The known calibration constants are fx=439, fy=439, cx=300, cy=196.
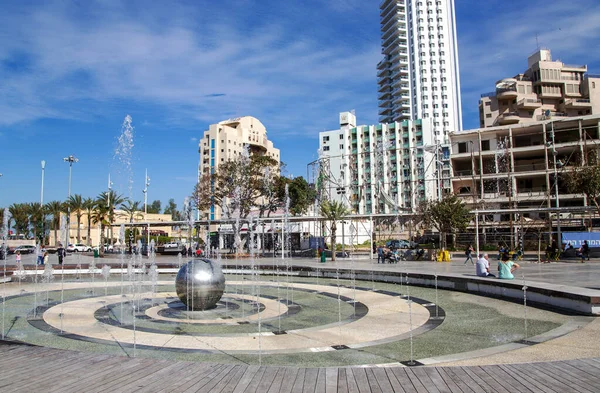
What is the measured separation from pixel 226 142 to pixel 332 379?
349 ft

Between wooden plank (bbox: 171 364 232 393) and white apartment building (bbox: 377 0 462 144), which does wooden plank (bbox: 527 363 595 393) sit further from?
white apartment building (bbox: 377 0 462 144)

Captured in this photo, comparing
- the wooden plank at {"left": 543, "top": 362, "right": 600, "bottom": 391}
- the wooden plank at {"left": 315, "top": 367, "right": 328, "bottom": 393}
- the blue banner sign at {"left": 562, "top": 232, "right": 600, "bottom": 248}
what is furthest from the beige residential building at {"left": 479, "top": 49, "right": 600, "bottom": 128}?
the wooden plank at {"left": 315, "top": 367, "right": 328, "bottom": 393}

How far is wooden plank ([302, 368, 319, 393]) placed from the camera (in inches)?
200

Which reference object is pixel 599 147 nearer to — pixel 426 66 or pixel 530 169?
pixel 530 169

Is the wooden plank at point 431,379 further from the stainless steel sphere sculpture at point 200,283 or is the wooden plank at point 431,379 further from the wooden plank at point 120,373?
the stainless steel sphere sculpture at point 200,283

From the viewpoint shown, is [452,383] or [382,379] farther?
[382,379]

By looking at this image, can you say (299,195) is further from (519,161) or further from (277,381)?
(277,381)

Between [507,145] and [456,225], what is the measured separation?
30.5 metres

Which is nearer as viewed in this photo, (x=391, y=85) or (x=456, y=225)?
(x=456, y=225)

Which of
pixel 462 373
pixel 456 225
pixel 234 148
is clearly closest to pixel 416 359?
pixel 462 373

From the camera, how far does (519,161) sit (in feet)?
208

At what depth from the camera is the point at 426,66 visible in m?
119

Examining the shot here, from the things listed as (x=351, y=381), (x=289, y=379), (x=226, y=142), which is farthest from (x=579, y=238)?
(x=226, y=142)

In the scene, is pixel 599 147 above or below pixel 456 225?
above
